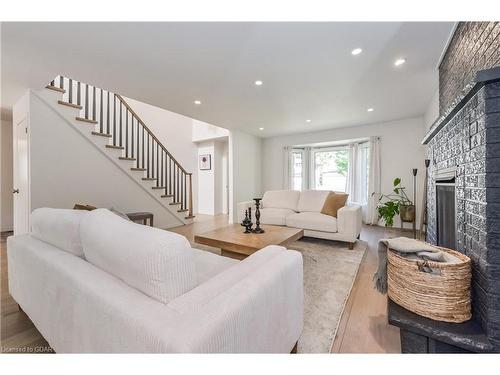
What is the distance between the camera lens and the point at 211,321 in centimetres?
65

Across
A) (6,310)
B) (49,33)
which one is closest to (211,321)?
(6,310)

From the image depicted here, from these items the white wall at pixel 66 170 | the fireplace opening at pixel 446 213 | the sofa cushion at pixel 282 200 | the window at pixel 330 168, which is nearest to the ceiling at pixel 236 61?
the white wall at pixel 66 170

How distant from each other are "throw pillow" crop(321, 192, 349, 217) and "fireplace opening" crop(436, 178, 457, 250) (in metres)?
1.43

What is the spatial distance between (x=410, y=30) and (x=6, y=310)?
4005mm

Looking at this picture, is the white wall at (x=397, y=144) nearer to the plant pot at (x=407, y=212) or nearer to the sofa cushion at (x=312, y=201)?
the plant pot at (x=407, y=212)

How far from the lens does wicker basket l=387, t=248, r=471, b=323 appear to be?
43.8 inches

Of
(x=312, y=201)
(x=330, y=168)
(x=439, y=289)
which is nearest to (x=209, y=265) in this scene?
(x=439, y=289)

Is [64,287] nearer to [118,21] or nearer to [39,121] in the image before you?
[118,21]

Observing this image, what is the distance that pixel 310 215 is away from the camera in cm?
352

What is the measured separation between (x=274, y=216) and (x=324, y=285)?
1.77 meters

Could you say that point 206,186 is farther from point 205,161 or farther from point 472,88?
point 472,88
